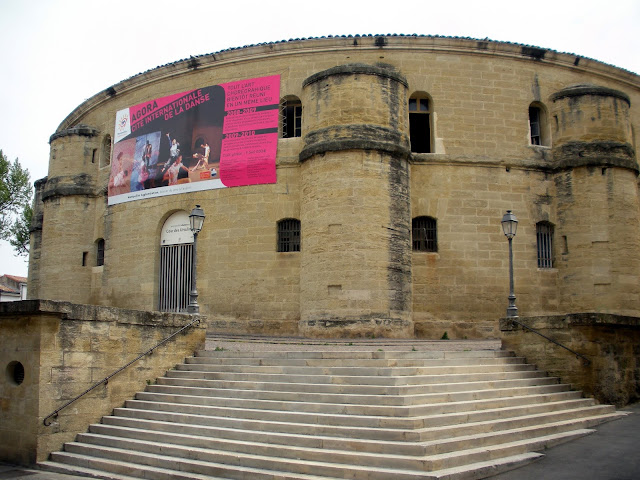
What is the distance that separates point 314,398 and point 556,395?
15.5 feet

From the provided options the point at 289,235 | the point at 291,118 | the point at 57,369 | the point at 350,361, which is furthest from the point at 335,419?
the point at 291,118

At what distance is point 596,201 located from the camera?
19.6 m

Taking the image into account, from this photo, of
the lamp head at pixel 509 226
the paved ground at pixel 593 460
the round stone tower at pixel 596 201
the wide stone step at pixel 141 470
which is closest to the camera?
the paved ground at pixel 593 460

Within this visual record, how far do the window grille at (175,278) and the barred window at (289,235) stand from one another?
339 centimetres

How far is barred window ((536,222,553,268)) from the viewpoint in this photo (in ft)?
65.9

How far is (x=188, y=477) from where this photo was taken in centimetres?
833

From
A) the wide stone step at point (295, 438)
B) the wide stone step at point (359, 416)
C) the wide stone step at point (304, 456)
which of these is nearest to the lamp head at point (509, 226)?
the wide stone step at point (359, 416)

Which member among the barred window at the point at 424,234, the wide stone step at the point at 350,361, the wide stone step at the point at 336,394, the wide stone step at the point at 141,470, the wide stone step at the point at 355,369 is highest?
the barred window at the point at 424,234

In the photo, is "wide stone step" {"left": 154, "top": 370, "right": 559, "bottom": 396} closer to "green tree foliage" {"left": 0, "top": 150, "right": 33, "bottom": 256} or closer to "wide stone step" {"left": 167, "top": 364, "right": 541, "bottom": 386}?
"wide stone step" {"left": 167, "top": 364, "right": 541, "bottom": 386}

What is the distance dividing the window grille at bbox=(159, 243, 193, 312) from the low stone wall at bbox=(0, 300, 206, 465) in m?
9.36

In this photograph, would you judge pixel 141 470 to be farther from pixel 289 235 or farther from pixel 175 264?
pixel 175 264

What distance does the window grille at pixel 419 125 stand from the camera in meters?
20.6

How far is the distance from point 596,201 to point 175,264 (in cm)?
1397

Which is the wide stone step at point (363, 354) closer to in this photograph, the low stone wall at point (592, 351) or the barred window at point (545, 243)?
the low stone wall at point (592, 351)
